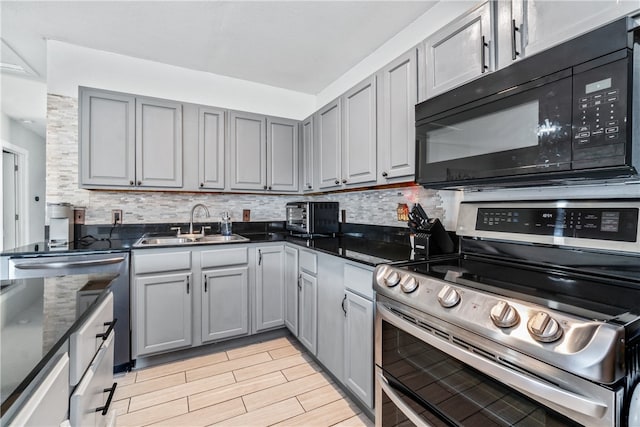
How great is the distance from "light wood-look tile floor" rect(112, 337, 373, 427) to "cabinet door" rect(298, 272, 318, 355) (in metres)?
0.17

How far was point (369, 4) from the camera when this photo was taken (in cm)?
Result: 195

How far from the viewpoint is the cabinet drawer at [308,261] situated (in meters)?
2.11

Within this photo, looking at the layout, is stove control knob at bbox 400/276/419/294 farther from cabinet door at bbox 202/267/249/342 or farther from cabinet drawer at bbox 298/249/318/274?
cabinet door at bbox 202/267/249/342

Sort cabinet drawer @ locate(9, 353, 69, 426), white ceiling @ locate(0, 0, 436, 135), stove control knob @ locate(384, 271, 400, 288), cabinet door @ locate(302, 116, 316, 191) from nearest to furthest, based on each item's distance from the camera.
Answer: cabinet drawer @ locate(9, 353, 69, 426), stove control knob @ locate(384, 271, 400, 288), white ceiling @ locate(0, 0, 436, 135), cabinet door @ locate(302, 116, 316, 191)

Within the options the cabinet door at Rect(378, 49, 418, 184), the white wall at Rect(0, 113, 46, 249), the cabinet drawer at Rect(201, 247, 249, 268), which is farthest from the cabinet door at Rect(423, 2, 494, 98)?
the white wall at Rect(0, 113, 46, 249)

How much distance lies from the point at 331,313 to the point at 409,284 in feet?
2.89

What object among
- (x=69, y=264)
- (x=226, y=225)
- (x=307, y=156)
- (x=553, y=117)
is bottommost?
(x=69, y=264)

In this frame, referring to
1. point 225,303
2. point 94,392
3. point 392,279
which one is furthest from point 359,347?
point 225,303

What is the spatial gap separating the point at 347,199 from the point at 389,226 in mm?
657

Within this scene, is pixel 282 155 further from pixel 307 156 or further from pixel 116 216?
pixel 116 216

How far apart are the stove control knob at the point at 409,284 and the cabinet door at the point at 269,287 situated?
1.57 meters

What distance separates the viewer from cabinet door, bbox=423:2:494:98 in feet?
4.33

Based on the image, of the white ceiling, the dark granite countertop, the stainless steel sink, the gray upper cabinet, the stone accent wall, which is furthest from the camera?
the stainless steel sink

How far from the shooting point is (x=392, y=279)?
4.14ft
